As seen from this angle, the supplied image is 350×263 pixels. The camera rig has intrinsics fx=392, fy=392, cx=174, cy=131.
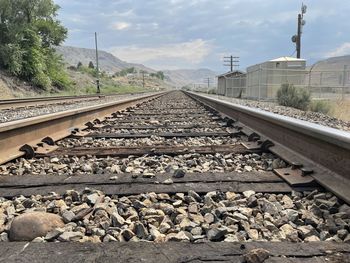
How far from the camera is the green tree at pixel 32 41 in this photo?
37.2 m

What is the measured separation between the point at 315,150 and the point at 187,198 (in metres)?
1.28

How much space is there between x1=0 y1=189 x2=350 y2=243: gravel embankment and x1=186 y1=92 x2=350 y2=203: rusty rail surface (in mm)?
174

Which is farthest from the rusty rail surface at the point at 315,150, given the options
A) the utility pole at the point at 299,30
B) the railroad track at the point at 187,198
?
the utility pole at the point at 299,30

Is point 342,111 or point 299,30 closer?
point 342,111

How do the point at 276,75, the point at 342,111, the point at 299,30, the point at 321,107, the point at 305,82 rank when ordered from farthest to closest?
the point at 299,30 < the point at 276,75 < the point at 305,82 < the point at 342,111 < the point at 321,107

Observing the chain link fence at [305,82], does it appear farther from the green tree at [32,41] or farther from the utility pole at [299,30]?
the green tree at [32,41]

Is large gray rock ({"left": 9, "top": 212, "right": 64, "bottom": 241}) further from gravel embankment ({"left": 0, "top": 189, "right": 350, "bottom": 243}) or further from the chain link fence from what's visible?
the chain link fence

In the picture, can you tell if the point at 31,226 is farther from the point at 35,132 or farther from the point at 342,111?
the point at 342,111

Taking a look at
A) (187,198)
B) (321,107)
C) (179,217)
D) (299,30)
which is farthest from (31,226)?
(299,30)

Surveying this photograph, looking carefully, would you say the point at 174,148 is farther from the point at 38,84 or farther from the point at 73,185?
the point at 38,84

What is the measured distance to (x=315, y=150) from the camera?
10.8 feet

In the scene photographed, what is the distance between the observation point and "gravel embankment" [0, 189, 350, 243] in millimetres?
2084

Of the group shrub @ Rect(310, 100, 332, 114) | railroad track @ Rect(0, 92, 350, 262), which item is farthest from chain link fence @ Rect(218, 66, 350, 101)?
railroad track @ Rect(0, 92, 350, 262)

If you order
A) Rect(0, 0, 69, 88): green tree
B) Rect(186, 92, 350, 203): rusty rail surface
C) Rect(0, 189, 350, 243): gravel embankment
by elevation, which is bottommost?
Rect(0, 189, 350, 243): gravel embankment
